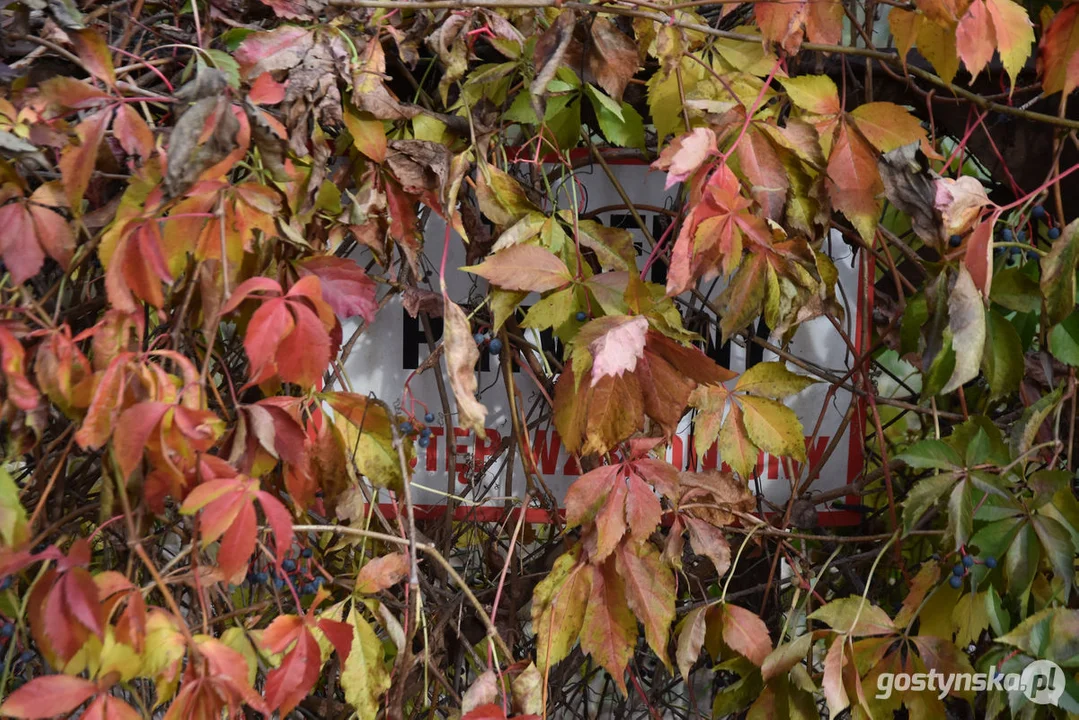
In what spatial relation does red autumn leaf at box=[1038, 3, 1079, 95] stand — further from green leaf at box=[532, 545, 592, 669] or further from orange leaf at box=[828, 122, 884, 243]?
green leaf at box=[532, 545, 592, 669]

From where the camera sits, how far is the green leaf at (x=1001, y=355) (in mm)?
1051

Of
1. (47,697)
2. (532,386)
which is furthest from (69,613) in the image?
(532,386)

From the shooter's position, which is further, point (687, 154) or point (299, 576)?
point (299, 576)

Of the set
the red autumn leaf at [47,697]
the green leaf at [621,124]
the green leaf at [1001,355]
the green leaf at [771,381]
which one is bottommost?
the red autumn leaf at [47,697]

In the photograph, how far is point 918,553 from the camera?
1332 mm

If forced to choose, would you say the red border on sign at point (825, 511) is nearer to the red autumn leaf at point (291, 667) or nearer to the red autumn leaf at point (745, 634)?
the red autumn leaf at point (745, 634)

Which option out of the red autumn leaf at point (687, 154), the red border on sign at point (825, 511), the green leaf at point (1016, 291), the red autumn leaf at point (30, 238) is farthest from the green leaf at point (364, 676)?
the green leaf at point (1016, 291)

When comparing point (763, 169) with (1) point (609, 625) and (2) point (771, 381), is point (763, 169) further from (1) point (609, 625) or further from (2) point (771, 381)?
(1) point (609, 625)

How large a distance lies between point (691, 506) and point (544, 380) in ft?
0.83

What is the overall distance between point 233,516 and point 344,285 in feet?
0.93

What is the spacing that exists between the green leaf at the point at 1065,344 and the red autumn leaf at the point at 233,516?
33.9 inches

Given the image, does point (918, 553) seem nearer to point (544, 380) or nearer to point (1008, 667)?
point (1008, 667)

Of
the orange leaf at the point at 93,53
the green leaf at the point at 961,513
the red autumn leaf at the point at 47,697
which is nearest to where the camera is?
the red autumn leaf at the point at 47,697

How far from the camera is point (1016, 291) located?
1069 mm
